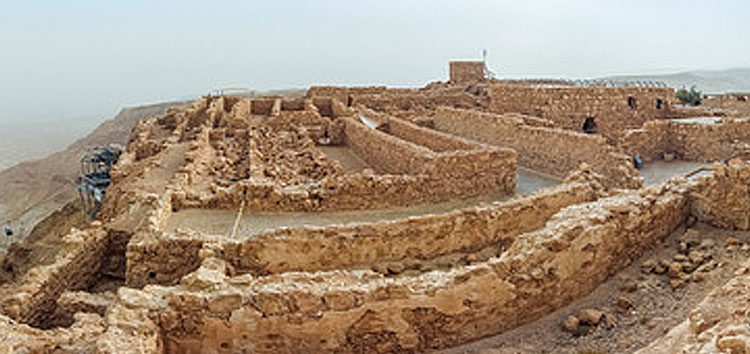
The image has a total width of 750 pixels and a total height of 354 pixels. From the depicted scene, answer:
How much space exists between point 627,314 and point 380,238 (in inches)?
137

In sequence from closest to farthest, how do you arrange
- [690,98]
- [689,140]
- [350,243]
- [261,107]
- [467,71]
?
[350,243]
[689,140]
[690,98]
[261,107]
[467,71]

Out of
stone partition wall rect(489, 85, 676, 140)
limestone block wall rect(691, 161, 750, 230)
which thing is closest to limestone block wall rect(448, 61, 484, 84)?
stone partition wall rect(489, 85, 676, 140)

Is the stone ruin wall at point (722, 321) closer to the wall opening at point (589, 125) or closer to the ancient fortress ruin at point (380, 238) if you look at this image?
the ancient fortress ruin at point (380, 238)

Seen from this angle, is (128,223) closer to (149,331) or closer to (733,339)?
Result: (149,331)

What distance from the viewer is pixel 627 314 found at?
225 inches

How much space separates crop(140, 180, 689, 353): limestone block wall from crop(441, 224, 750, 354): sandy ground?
0.14m

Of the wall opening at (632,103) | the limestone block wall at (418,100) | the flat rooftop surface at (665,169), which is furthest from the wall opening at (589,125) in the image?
the limestone block wall at (418,100)

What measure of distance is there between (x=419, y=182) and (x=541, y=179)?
4.00 meters

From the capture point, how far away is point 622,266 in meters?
6.58

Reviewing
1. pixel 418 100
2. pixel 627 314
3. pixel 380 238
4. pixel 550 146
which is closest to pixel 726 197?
pixel 627 314

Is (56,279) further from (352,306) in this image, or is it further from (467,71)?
(467,71)

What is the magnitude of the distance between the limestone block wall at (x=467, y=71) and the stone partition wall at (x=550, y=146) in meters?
18.6

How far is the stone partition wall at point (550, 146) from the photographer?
12.2m

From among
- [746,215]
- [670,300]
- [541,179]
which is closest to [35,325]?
[670,300]
